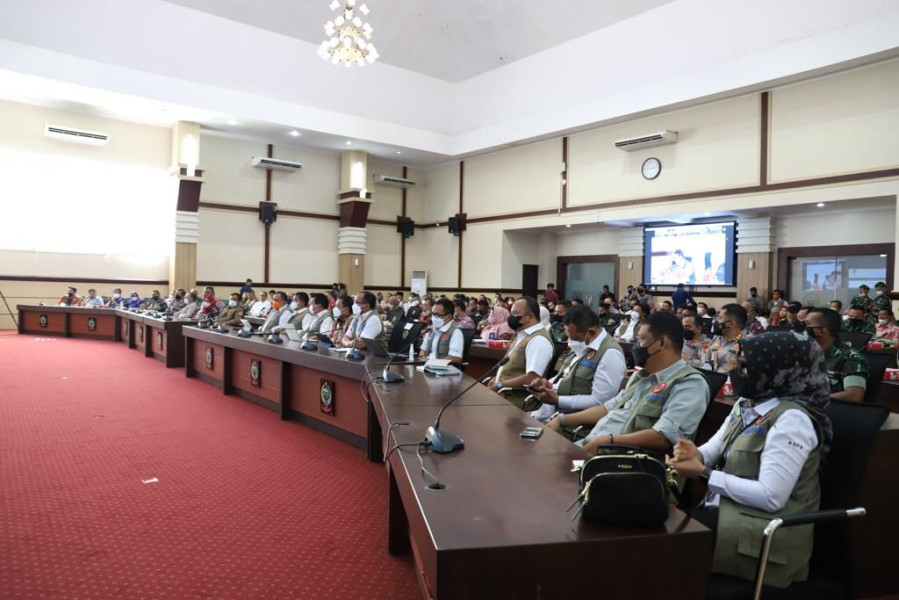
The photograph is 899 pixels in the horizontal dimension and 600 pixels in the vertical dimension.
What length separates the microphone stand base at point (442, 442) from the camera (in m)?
1.92

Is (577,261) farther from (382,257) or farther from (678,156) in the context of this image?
(382,257)

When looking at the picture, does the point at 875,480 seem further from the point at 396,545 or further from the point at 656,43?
the point at 656,43

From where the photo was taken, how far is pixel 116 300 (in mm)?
12234

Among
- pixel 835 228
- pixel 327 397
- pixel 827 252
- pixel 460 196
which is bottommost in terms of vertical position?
pixel 327 397

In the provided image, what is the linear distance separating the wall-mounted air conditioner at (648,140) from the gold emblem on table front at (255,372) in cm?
785

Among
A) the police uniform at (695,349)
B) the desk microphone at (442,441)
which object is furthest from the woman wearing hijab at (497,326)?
the desk microphone at (442,441)

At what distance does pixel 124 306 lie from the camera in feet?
37.8

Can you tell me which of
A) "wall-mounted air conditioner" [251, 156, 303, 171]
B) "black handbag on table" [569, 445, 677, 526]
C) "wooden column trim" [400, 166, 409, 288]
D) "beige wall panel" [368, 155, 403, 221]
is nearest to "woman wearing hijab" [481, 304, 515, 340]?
"black handbag on table" [569, 445, 677, 526]

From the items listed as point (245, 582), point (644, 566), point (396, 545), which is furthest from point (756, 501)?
point (245, 582)

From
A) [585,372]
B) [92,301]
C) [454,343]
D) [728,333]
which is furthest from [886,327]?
[92,301]

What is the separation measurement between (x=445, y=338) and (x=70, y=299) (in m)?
10.5

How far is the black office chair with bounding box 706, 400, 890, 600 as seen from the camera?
5.06ft

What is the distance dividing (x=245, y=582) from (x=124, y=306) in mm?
10841

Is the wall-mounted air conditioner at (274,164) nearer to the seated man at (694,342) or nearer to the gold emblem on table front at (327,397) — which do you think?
the gold emblem on table front at (327,397)
